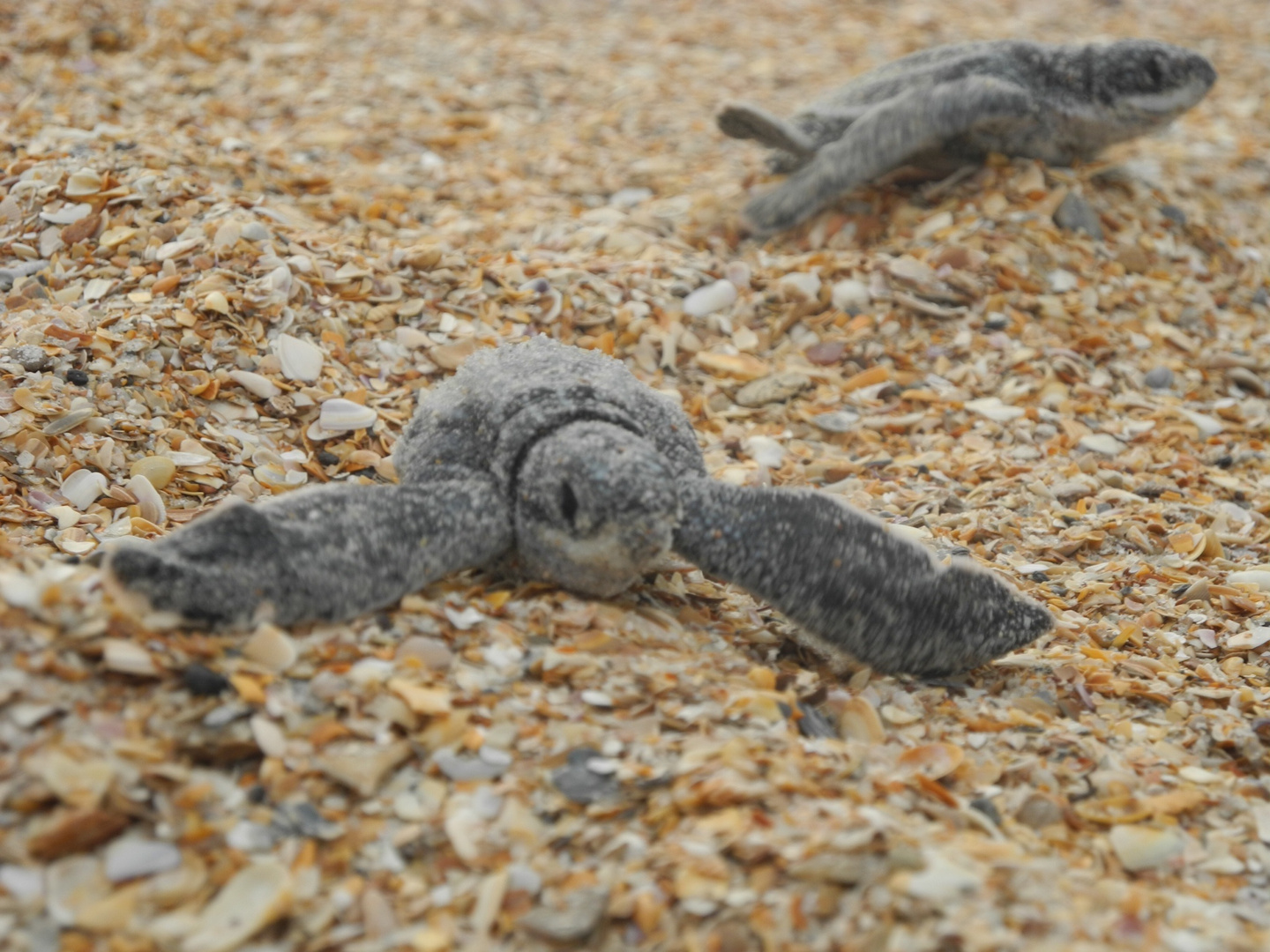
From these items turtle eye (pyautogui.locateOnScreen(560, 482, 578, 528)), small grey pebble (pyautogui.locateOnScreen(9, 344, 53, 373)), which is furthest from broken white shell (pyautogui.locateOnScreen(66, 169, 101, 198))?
turtle eye (pyautogui.locateOnScreen(560, 482, 578, 528))

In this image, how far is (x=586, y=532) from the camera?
6.09 feet

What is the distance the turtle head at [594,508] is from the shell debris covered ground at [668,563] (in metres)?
0.08

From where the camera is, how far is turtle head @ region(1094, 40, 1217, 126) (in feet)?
12.6

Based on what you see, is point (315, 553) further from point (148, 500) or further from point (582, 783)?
point (148, 500)

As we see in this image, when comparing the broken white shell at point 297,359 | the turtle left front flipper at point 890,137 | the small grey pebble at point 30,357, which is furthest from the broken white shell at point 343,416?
the turtle left front flipper at point 890,137

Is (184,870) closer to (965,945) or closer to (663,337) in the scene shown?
(965,945)

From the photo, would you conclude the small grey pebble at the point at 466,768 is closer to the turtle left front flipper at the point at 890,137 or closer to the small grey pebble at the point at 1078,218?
the turtle left front flipper at the point at 890,137

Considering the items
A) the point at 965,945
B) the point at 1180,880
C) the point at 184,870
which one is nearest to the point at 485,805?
the point at 184,870

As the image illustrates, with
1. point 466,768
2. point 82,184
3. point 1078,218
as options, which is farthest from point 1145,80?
point 466,768

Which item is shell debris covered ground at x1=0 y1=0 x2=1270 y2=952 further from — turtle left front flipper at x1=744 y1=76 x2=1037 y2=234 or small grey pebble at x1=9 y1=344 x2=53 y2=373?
turtle left front flipper at x1=744 y1=76 x2=1037 y2=234

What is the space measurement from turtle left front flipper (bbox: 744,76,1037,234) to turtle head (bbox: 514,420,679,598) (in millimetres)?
2140

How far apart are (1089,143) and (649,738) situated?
3118mm

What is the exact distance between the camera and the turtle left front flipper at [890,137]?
371cm

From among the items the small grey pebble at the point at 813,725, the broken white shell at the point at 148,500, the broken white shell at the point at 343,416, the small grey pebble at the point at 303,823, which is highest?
the broken white shell at the point at 343,416
